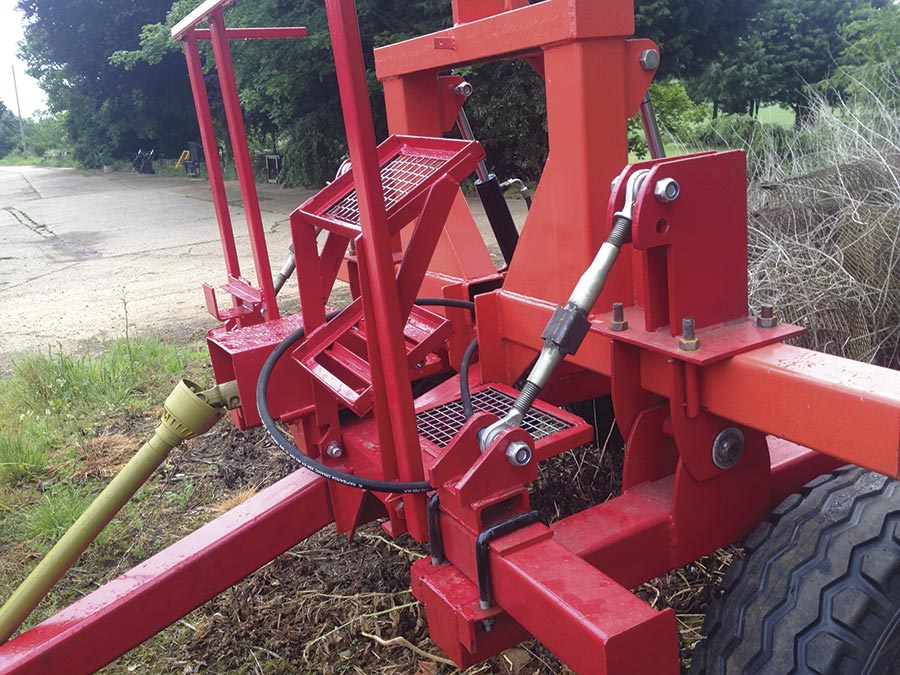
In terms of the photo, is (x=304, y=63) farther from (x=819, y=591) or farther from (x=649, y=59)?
(x=819, y=591)

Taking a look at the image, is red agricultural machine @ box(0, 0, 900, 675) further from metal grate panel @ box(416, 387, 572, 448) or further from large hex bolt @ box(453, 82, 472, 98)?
large hex bolt @ box(453, 82, 472, 98)

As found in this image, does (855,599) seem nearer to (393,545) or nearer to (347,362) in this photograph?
(347,362)

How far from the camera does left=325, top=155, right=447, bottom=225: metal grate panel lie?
1.86 meters

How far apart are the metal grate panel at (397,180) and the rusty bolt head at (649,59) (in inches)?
20.1

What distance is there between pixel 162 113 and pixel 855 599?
2636cm

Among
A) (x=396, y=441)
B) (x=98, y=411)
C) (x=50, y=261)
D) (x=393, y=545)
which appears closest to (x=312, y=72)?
(x=50, y=261)

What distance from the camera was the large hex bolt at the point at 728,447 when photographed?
1.76 metres

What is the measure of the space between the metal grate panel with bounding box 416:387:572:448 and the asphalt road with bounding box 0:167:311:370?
4.63 meters

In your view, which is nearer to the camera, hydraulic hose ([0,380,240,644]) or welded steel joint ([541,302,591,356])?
welded steel joint ([541,302,591,356])

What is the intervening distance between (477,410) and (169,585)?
2.87 feet

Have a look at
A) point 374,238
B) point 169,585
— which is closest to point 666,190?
point 374,238

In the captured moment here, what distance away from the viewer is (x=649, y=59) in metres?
1.83

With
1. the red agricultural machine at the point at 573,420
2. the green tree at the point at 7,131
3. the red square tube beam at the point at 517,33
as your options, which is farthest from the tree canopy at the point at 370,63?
the green tree at the point at 7,131

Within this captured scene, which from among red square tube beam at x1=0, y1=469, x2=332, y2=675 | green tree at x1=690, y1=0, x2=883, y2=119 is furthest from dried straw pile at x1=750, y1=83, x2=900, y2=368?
green tree at x1=690, y1=0, x2=883, y2=119
